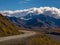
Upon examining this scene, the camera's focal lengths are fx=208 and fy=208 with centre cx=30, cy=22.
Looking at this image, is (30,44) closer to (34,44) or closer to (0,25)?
(34,44)

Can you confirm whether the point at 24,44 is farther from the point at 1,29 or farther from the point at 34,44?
the point at 1,29

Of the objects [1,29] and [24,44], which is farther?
[1,29]

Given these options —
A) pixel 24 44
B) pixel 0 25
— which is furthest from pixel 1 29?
pixel 24 44

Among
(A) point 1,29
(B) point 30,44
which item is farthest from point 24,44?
(A) point 1,29

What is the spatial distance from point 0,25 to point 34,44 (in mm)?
31586

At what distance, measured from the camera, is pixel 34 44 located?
87.4ft

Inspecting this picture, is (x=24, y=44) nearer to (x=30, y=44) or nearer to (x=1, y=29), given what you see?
(x=30, y=44)

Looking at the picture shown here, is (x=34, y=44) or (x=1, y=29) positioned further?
(x=1, y=29)

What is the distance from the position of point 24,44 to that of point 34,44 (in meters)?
1.28

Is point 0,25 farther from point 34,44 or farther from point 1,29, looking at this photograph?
point 34,44

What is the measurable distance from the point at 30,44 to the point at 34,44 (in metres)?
0.81

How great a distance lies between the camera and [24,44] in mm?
26484

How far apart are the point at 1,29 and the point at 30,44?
96.5 ft

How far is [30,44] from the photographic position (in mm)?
26000
